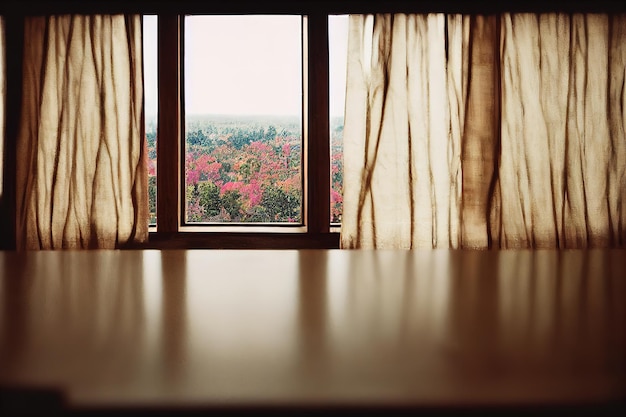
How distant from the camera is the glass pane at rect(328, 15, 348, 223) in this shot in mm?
2662

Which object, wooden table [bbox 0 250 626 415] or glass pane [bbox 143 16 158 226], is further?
glass pane [bbox 143 16 158 226]

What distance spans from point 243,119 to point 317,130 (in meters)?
0.43

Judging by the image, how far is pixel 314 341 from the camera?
252mm

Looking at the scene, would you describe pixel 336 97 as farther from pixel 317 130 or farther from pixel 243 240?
pixel 243 240

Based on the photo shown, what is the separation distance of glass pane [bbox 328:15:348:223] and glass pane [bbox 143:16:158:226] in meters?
0.94

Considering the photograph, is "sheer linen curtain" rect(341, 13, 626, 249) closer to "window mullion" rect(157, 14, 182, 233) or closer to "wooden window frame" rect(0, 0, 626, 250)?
"wooden window frame" rect(0, 0, 626, 250)

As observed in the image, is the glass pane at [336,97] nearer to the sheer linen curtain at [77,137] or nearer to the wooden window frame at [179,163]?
the wooden window frame at [179,163]

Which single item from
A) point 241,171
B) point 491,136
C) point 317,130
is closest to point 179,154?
point 241,171

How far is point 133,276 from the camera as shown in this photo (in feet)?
1.63

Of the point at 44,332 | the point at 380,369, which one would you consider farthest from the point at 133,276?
A: the point at 380,369

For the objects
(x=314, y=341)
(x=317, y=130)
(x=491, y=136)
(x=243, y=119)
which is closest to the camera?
(x=314, y=341)

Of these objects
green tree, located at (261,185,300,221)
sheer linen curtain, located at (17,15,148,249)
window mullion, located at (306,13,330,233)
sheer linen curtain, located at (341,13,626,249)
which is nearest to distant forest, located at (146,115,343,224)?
green tree, located at (261,185,300,221)

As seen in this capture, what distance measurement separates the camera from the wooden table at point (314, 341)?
17cm

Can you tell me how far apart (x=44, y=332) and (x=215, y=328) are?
0.30 ft
